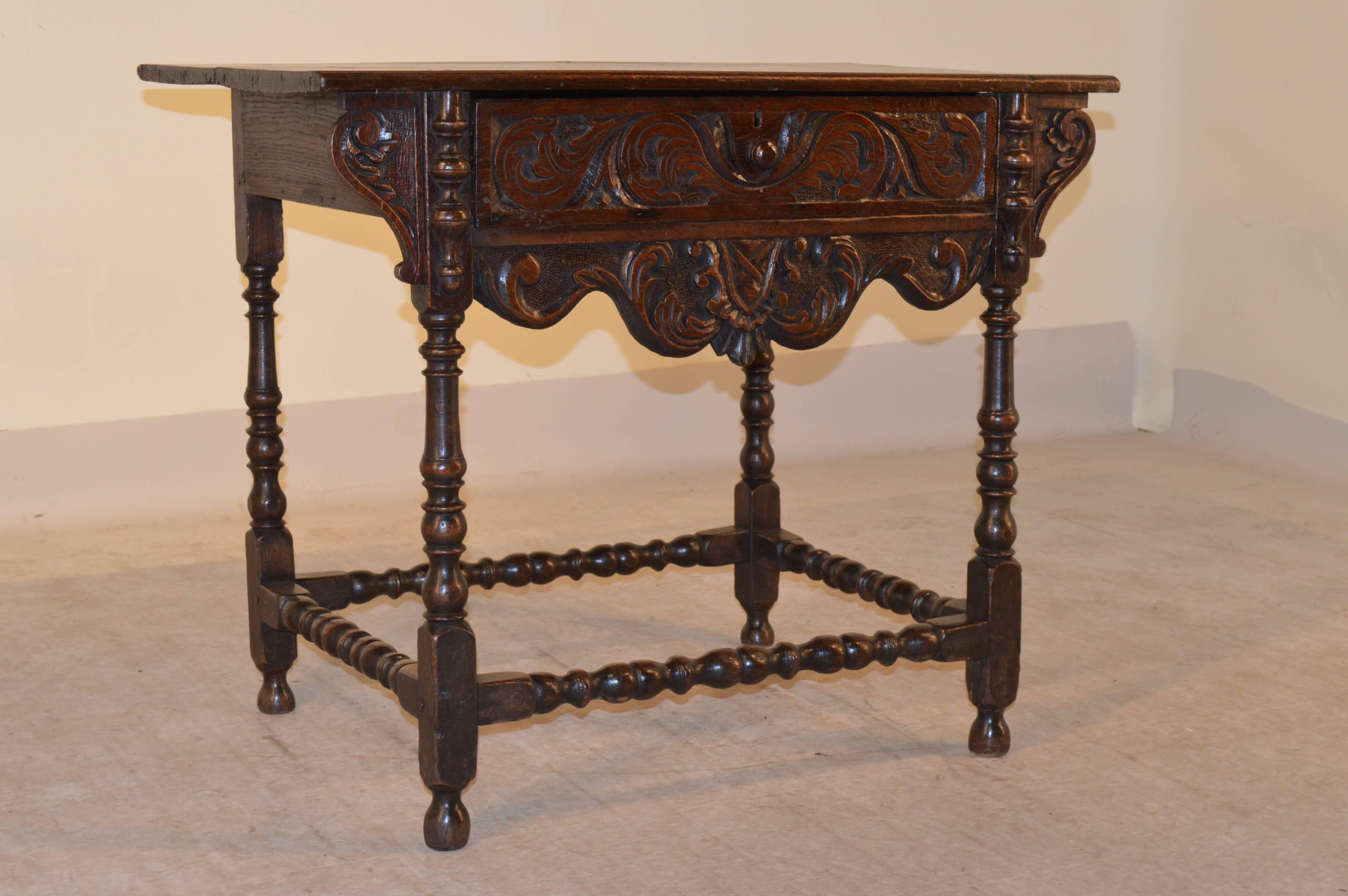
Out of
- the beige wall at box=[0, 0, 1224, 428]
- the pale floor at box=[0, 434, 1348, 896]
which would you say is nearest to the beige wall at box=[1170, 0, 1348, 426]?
the beige wall at box=[0, 0, 1224, 428]

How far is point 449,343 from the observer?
2.30 metres

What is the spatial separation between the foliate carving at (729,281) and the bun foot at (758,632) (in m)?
0.93

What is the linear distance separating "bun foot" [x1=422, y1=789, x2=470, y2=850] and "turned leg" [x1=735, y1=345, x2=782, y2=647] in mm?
1047

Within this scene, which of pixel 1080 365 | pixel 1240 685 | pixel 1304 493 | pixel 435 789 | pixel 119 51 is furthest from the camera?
pixel 1080 365

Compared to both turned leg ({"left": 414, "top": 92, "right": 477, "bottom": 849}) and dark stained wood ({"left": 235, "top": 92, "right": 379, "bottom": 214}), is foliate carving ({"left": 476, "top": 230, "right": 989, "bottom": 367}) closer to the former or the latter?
turned leg ({"left": 414, "top": 92, "right": 477, "bottom": 849})

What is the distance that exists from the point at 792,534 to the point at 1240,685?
93 cm

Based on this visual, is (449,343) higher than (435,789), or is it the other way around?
(449,343)

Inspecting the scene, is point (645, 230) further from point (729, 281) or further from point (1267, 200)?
point (1267, 200)

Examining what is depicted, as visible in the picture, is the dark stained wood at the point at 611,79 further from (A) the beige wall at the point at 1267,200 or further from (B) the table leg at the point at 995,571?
(A) the beige wall at the point at 1267,200

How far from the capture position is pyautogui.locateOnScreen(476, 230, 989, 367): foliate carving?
2.34 m

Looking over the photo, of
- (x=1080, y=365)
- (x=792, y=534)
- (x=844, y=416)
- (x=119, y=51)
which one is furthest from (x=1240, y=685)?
(x=119, y=51)

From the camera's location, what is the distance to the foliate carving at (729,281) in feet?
7.69

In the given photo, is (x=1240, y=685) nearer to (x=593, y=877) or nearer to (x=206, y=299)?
(x=593, y=877)

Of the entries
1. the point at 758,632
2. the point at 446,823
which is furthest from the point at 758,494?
the point at 446,823
